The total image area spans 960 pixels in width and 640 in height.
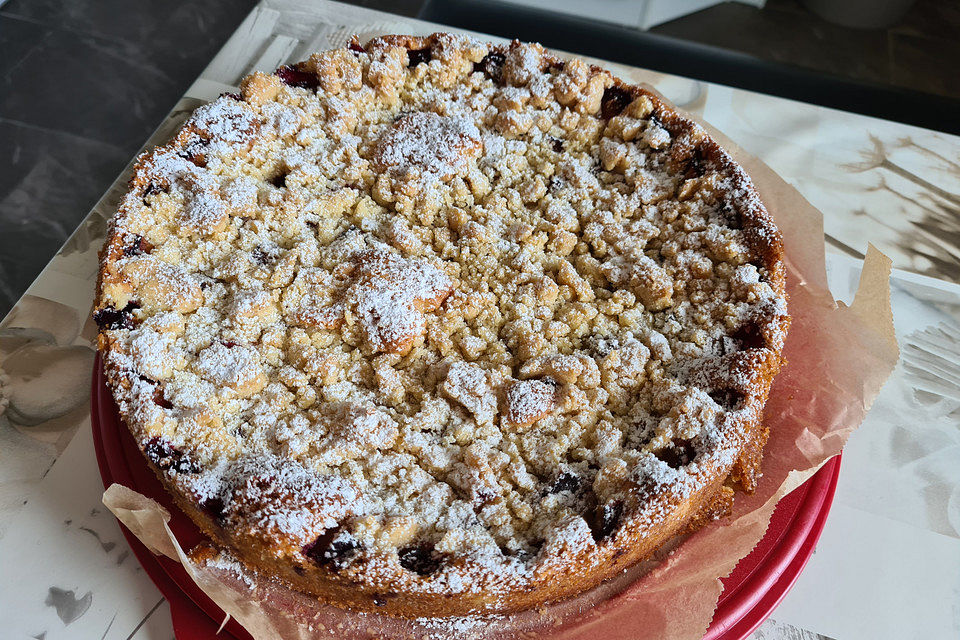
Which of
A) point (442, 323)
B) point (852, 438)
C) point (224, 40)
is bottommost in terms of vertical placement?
point (224, 40)

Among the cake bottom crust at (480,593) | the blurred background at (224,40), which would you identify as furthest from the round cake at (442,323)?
the blurred background at (224,40)

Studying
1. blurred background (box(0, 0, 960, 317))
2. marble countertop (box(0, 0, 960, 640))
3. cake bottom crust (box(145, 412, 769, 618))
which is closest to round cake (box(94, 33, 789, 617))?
cake bottom crust (box(145, 412, 769, 618))

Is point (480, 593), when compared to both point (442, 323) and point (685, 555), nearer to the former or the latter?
point (685, 555)

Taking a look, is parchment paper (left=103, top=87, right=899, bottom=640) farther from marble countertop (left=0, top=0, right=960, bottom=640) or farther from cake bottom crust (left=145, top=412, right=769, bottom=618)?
marble countertop (left=0, top=0, right=960, bottom=640)

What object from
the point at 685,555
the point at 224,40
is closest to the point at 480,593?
the point at 685,555

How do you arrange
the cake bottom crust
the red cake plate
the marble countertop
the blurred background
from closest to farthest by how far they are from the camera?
the cake bottom crust < the red cake plate < the marble countertop < the blurred background

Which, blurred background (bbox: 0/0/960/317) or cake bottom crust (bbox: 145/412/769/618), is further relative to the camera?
blurred background (bbox: 0/0/960/317)
